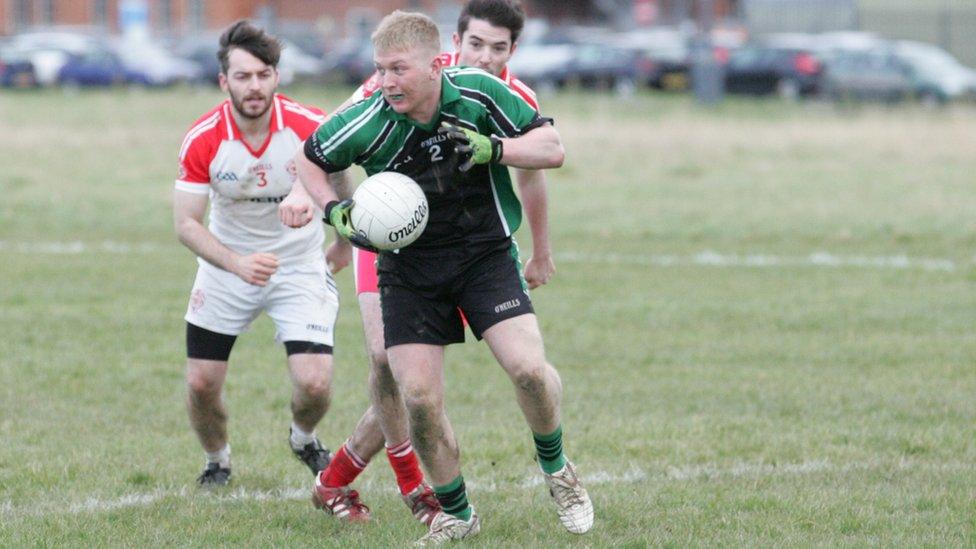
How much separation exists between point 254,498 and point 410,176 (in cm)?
192

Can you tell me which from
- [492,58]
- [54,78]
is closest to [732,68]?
[54,78]

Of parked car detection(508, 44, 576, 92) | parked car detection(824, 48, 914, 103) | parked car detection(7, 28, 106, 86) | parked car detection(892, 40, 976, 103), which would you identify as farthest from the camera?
parked car detection(7, 28, 106, 86)

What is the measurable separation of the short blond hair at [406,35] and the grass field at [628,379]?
1.96 meters

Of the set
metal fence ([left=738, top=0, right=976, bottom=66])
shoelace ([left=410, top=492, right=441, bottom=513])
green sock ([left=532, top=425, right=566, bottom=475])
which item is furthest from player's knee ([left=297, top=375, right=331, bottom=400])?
metal fence ([left=738, top=0, right=976, bottom=66])

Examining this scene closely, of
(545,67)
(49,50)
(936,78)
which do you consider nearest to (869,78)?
(936,78)

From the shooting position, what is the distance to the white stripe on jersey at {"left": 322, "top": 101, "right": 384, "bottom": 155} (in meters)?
5.52

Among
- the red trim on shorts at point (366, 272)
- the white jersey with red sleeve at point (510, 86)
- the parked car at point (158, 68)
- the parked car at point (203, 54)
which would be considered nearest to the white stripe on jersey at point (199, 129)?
the white jersey with red sleeve at point (510, 86)

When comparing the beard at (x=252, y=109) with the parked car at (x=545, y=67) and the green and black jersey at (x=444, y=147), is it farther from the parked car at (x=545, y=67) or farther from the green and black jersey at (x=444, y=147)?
the parked car at (x=545, y=67)

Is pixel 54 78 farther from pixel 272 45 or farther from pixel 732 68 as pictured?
pixel 272 45

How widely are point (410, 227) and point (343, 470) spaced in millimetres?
1453

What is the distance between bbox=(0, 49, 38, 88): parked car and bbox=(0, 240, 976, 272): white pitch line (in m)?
34.9

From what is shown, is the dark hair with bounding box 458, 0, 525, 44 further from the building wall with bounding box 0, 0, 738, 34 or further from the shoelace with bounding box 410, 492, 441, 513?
the building wall with bounding box 0, 0, 738, 34

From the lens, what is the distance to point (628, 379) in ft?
31.1

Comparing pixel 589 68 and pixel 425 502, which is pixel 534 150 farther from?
pixel 589 68
